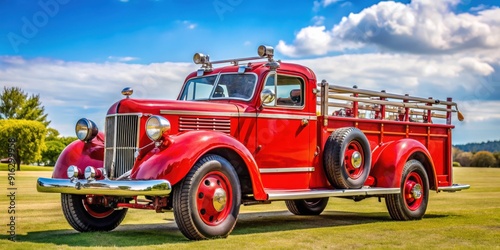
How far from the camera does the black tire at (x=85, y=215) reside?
32.9ft

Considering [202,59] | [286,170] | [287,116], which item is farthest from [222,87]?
[286,170]

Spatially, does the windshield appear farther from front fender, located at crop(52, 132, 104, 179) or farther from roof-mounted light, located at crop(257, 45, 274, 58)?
front fender, located at crop(52, 132, 104, 179)

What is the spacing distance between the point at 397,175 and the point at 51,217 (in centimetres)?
642

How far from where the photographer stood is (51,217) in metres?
12.1

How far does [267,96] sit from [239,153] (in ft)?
3.93

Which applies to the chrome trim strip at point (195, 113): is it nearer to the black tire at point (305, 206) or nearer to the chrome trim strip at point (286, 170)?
the chrome trim strip at point (286, 170)

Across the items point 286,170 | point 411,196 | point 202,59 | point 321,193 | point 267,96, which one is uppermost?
point 202,59

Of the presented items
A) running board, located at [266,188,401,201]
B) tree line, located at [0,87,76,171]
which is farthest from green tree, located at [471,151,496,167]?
running board, located at [266,188,401,201]

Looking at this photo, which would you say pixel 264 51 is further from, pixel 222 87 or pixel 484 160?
pixel 484 160

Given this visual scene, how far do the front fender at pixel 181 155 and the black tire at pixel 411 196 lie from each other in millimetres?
4142

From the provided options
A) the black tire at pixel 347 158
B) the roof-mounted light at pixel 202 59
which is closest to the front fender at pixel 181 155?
the black tire at pixel 347 158

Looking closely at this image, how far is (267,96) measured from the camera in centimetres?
1015

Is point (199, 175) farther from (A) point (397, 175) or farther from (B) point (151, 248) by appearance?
(A) point (397, 175)

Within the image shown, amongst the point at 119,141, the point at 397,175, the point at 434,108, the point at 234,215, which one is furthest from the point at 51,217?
the point at 434,108
